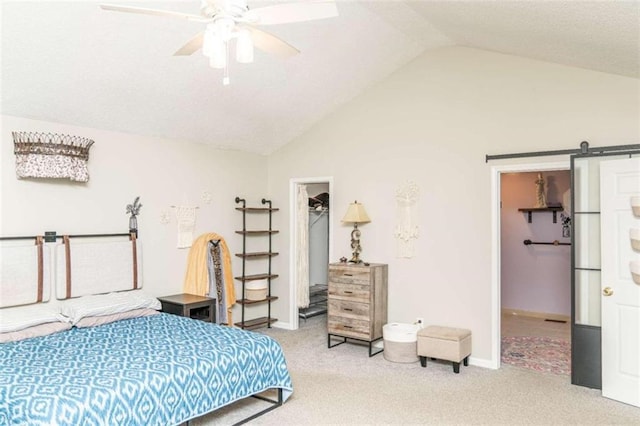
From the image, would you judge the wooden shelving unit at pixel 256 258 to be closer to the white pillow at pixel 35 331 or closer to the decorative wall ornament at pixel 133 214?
the decorative wall ornament at pixel 133 214

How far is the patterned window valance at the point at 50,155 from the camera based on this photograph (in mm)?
3943

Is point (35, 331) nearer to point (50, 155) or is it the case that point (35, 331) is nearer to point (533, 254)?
point (50, 155)

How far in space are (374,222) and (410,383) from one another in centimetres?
194

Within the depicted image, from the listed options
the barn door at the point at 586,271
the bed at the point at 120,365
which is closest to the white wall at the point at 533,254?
the barn door at the point at 586,271

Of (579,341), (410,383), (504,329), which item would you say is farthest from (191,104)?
(504,329)

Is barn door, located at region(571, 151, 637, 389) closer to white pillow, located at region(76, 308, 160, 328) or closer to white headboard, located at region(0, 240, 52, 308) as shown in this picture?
white pillow, located at region(76, 308, 160, 328)

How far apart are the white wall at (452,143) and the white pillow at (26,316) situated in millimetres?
3139

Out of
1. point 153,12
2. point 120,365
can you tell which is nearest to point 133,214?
point 120,365

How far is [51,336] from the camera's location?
3.65 metres

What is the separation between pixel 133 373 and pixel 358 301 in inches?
109

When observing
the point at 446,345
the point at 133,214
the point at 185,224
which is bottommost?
the point at 446,345

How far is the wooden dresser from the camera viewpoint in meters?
5.05

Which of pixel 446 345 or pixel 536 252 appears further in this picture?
pixel 536 252

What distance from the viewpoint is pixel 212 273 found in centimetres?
541
